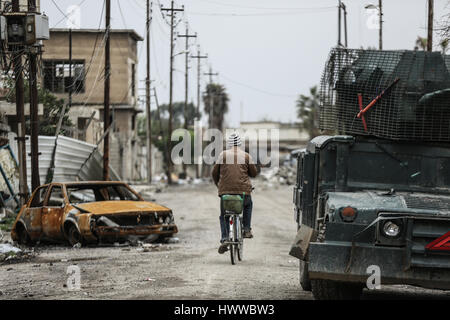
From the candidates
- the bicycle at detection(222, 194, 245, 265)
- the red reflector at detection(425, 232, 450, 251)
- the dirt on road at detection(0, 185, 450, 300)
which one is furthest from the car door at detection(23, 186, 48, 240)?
the red reflector at detection(425, 232, 450, 251)

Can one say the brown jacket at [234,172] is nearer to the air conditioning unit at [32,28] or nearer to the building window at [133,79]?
the air conditioning unit at [32,28]

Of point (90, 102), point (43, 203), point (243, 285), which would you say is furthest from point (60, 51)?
point (243, 285)

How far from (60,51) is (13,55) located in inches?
1574

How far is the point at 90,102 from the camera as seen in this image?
57719mm

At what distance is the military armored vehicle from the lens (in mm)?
7371

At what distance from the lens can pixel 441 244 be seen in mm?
7309

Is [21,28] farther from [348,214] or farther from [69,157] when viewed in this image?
[348,214]

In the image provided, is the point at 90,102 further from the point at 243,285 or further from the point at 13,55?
the point at 243,285

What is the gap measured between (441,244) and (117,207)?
29.5 ft

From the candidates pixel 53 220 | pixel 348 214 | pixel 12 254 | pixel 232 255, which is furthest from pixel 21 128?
pixel 348 214

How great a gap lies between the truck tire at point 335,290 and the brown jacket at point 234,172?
4.60 metres

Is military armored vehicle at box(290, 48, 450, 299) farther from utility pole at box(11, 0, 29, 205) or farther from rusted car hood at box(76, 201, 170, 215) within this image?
utility pole at box(11, 0, 29, 205)

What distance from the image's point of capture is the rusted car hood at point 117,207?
15.0 m

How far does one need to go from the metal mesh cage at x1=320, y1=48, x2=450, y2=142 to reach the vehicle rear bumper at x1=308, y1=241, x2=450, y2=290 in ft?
6.17
